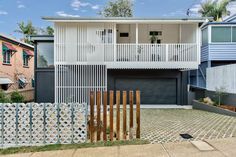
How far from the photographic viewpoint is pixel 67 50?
13.5 m

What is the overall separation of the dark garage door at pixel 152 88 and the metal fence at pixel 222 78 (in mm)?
2630

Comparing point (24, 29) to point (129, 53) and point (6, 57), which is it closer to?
point (6, 57)

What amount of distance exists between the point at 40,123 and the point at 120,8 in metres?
27.1

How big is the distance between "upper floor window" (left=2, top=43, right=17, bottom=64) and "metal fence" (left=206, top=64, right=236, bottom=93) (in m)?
16.2

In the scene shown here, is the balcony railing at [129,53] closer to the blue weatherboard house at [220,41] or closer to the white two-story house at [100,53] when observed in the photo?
the white two-story house at [100,53]

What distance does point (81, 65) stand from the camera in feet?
45.1

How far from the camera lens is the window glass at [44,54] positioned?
15.9 meters

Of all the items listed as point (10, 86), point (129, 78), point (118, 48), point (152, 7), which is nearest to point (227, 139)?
point (118, 48)

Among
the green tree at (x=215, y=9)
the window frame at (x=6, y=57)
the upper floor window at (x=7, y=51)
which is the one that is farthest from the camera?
the green tree at (x=215, y=9)

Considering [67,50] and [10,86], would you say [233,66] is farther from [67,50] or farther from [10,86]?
[10,86]

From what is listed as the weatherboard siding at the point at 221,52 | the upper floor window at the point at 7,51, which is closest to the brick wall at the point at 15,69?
the upper floor window at the point at 7,51

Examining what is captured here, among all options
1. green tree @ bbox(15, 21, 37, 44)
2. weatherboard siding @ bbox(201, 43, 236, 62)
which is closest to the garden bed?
weatherboard siding @ bbox(201, 43, 236, 62)

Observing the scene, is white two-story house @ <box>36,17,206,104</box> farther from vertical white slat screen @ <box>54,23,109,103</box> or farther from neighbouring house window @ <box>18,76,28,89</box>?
neighbouring house window @ <box>18,76,28,89</box>

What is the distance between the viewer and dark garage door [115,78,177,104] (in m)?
15.9
